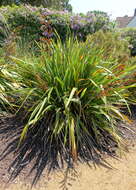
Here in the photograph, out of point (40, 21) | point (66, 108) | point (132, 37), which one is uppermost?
point (40, 21)

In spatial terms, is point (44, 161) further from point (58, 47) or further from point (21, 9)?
point (21, 9)

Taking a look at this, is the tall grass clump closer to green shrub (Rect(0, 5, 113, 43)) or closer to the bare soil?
the bare soil

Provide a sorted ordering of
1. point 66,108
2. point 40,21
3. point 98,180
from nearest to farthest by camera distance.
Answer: point 98,180 → point 66,108 → point 40,21

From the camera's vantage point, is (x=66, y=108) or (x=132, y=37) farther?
(x=132, y=37)

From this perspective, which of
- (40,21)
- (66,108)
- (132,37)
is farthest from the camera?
(132,37)

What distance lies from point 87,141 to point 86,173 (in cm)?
51

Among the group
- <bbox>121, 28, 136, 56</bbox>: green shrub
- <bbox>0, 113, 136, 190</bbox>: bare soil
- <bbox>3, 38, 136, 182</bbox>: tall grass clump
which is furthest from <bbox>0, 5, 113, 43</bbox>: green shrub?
<bbox>0, 113, 136, 190</bbox>: bare soil

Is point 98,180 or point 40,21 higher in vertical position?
point 40,21

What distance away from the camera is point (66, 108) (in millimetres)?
2391

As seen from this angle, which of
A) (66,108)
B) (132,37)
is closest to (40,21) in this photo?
(132,37)

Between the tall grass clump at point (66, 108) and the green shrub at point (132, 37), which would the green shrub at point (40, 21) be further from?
the tall grass clump at point (66, 108)

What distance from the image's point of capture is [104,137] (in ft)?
9.19

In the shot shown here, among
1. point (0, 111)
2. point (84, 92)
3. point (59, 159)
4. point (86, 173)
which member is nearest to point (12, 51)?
point (0, 111)

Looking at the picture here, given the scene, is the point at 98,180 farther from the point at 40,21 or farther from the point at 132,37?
the point at 132,37
